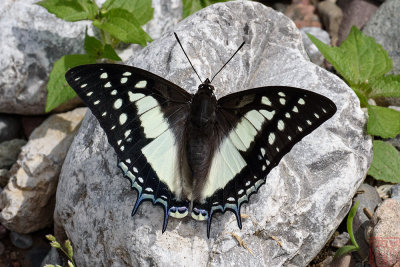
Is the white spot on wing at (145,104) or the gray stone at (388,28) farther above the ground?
the white spot on wing at (145,104)

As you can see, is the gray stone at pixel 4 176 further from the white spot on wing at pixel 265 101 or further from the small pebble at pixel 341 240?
the small pebble at pixel 341 240

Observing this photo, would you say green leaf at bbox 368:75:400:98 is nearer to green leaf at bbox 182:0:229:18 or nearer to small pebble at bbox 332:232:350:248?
small pebble at bbox 332:232:350:248

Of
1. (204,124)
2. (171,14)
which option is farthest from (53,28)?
(204,124)

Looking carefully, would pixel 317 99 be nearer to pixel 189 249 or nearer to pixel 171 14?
pixel 189 249

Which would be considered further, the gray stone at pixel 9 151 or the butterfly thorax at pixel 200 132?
the gray stone at pixel 9 151

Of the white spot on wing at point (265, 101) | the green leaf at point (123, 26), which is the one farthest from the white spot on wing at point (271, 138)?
the green leaf at point (123, 26)

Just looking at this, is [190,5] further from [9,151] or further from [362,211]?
[362,211]

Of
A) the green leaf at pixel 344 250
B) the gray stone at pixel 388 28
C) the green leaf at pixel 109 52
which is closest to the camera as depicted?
the green leaf at pixel 344 250

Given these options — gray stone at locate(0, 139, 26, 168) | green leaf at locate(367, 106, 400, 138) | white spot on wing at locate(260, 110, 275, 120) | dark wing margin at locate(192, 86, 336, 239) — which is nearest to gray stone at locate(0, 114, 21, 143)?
gray stone at locate(0, 139, 26, 168)
